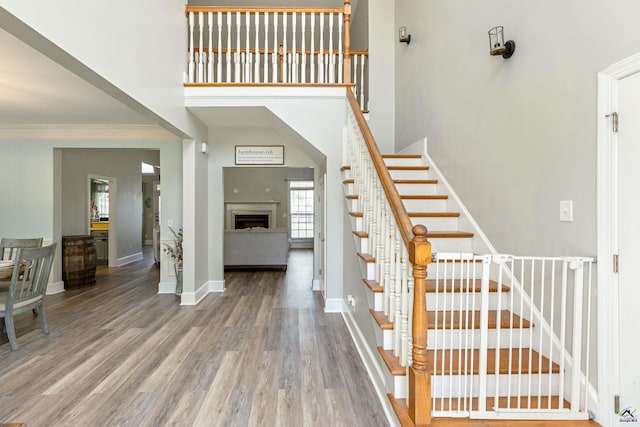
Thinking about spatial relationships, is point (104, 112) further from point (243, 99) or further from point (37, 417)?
point (37, 417)

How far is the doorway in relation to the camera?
1669 millimetres

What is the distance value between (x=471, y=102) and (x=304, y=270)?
17.6 feet

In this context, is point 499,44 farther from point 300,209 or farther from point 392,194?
point 300,209

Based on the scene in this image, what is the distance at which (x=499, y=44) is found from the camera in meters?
2.54

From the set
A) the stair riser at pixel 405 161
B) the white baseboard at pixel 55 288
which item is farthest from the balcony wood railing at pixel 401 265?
the white baseboard at pixel 55 288

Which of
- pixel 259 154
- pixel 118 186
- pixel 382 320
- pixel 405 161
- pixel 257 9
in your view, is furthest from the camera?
pixel 118 186

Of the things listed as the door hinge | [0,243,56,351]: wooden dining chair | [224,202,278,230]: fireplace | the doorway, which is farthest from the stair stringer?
[224,202,278,230]: fireplace

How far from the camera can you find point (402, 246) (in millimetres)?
2078

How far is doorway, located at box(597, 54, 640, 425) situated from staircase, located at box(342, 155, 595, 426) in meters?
0.24

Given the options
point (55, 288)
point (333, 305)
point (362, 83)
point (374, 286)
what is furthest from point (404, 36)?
point (55, 288)

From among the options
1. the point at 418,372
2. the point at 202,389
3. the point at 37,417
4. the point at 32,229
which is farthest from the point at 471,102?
the point at 32,229

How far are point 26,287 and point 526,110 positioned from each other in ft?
16.0

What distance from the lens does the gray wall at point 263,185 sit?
459 inches

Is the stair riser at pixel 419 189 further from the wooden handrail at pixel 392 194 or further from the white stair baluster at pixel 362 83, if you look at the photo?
the white stair baluster at pixel 362 83
